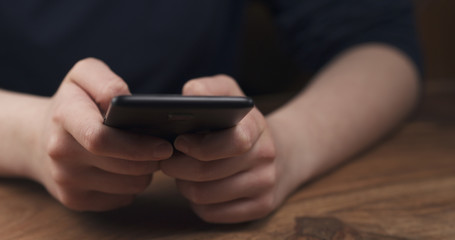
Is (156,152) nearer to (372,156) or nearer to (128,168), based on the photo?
(128,168)

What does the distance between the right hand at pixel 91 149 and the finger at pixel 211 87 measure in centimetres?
6

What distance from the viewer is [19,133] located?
47cm

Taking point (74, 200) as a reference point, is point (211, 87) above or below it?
above

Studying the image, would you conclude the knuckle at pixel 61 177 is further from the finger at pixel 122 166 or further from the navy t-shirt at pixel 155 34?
the navy t-shirt at pixel 155 34

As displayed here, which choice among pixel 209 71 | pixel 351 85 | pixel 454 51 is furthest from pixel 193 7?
pixel 454 51

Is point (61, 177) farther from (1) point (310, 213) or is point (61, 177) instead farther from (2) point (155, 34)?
(2) point (155, 34)

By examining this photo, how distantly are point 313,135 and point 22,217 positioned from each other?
0.32 metres

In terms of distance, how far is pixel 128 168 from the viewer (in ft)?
1.20

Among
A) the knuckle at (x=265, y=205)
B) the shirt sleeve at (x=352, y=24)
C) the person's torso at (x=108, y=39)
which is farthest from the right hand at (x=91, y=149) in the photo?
the shirt sleeve at (x=352, y=24)

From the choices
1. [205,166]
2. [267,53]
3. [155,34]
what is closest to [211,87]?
[205,166]

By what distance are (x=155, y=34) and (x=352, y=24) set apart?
0.32 meters

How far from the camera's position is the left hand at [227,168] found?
0.35 m

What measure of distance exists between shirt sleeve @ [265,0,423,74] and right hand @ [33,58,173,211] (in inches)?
18.6

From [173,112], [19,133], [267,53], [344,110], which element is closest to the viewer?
[173,112]
